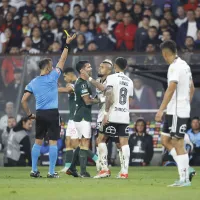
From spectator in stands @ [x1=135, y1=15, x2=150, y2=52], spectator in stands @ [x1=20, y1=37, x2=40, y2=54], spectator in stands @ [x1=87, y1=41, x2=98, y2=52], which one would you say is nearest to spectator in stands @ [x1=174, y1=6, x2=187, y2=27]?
spectator in stands @ [x1=135, y1=15, x2=150, y2=52]

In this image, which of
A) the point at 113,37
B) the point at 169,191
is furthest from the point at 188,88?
the point at 113,37

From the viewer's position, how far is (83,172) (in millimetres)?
17328

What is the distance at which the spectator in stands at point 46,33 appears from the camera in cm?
2861

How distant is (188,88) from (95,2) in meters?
15.9

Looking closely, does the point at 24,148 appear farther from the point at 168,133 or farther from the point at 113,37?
the point at 168,133

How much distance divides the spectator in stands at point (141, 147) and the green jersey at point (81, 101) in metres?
6.76

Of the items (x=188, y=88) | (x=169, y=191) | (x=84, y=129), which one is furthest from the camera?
(x=84, y=129)

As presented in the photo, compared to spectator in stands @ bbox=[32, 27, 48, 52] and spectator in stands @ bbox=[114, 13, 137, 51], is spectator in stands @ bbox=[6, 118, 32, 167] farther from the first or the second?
spectator in stands @ bbox=[114, 13, 137, 51]

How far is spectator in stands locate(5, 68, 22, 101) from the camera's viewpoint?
27.2 metres

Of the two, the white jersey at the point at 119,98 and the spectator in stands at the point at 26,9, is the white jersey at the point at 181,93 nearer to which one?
the white jersey at the point at 119,98

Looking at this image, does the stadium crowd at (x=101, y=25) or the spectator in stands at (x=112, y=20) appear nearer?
the stadium crowd at (x=101, y=25)

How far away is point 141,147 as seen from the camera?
24.7 metres

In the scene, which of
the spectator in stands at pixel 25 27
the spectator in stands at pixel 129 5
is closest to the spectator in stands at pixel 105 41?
the spectator in stands at pixel 129 5

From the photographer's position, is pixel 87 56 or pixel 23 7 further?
pixel 23 7
